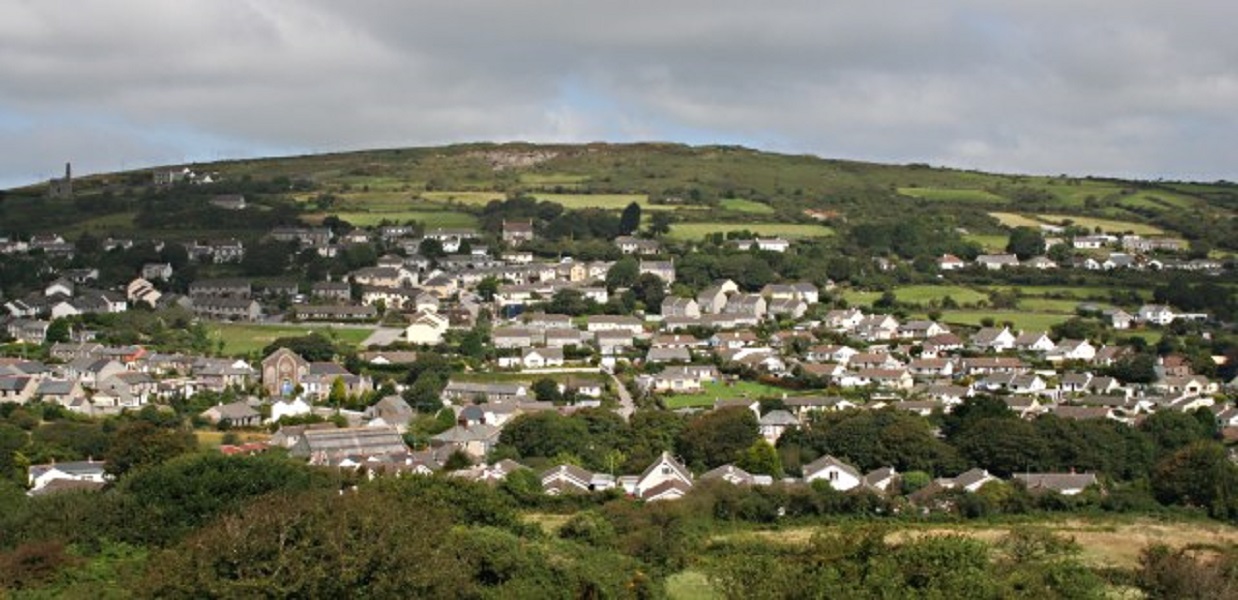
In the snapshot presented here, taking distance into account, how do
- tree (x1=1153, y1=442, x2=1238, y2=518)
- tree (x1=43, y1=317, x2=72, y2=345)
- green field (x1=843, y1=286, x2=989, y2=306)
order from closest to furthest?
tree (x1=1153, y1=442, x2=1238, y2=518) → tree (x1=43, y1=317, x2=72, y2=345) → green field (x1=843, y1=286, x2=989, y2=306)

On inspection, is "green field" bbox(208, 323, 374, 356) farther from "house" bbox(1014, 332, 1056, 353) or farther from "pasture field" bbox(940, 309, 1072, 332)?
"house" bbox(1014, 332, 1056, 353)

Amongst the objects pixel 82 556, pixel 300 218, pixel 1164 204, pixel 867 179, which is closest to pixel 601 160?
pixel 867 179

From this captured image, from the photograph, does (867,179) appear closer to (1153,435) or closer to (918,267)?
(918,267)

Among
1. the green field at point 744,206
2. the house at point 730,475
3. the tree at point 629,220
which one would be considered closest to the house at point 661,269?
the tree at point 629,220

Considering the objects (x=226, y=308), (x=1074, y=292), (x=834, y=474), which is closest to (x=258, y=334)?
(x=226, y=308)

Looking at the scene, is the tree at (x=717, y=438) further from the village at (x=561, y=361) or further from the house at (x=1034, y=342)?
the house at (x=1034, y=342)

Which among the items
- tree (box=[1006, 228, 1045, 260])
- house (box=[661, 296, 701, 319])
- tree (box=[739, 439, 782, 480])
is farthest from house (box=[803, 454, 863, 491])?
tree (box=[1006, 228, 1045, 260])
